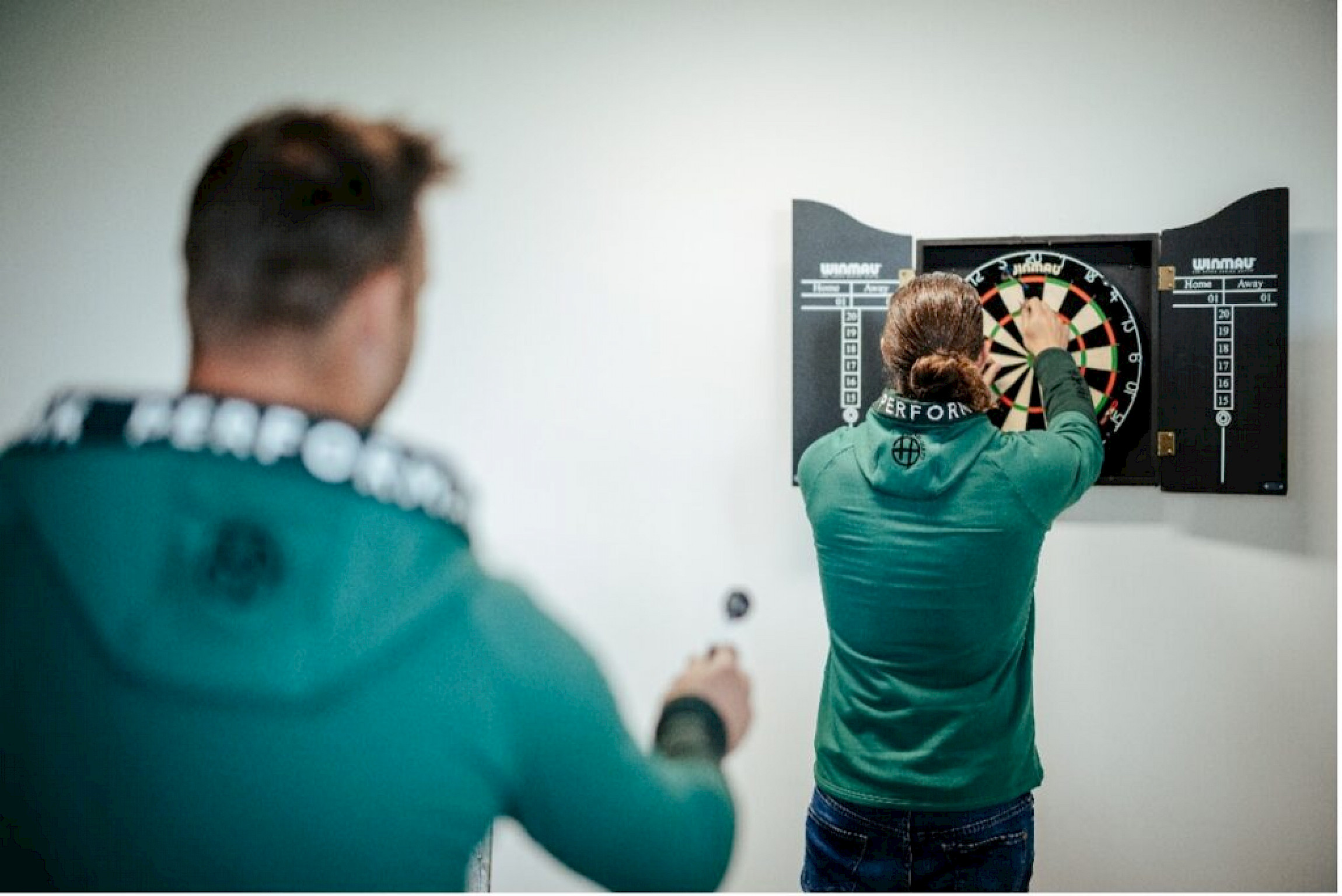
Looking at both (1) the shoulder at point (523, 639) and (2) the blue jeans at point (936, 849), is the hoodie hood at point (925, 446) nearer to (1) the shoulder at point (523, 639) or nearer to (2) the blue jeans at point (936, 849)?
(2) the blue jeans at point (936, 849)

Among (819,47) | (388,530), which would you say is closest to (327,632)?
(388,530)

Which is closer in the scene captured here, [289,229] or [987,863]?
[289,229]

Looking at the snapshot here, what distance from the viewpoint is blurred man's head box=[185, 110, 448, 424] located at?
0.48 meters

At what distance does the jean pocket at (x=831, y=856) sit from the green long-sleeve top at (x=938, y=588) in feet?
0.19

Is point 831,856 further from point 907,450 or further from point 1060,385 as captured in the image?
point 1060,385

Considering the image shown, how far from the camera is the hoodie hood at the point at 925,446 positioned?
937 mm

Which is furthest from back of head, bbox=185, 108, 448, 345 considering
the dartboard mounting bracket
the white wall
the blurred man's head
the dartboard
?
the dartboard

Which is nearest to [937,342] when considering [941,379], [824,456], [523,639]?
[941,379]

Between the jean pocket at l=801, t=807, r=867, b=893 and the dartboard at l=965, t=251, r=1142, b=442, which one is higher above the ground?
the dartboard at l=965, t=251, r=1142, b=442

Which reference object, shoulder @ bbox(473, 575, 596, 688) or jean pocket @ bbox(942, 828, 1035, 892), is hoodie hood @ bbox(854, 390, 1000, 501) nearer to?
jean pocket @ bbox(942, 828, 1035, 892)

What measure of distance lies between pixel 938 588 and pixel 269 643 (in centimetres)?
71

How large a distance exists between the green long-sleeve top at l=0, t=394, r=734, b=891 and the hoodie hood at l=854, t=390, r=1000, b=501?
0.57 metres

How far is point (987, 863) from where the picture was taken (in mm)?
970

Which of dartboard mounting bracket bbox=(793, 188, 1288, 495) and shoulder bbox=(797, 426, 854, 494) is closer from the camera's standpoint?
shoulder bbox=(797, 426, 854, 494)
